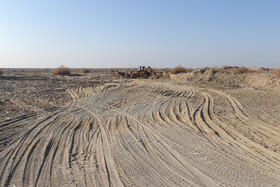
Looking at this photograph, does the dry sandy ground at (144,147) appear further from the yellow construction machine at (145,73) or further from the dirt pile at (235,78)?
the yellow construction machine at (145,73)

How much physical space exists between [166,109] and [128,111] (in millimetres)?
1909

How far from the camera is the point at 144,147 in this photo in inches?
311

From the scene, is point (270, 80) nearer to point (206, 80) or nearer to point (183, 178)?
point (206, 80)

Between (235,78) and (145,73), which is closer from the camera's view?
(235,78)

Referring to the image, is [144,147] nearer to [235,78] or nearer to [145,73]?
[235,78]

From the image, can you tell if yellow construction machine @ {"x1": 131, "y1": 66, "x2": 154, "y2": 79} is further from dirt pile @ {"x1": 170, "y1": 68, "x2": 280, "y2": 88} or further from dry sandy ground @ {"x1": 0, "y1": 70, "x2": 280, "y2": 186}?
dry sandy ground @ {"x1": 0, "y1": 70, "x2": 280, "y2": 186}

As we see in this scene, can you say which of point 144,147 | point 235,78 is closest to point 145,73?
point 235,78

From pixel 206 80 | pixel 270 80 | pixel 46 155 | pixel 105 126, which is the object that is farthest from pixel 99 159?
pixel 206 80

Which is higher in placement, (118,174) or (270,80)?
(270,80)

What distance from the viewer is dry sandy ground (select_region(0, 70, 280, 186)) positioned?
5867 millimetres

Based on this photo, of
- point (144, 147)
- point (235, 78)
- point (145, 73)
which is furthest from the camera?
point (145, 73)

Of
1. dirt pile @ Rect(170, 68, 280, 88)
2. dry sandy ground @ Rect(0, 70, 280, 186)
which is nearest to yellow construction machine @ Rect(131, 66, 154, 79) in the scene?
dirt pile @ Rect(170, 68, 280, 88)

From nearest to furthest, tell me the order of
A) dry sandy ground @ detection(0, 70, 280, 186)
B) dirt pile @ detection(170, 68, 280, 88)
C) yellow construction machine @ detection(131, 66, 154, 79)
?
dry sandy ground @ detection(0, 70, 280, 186) < dirt pile @ detection(170, 68, 280, 88) < yellow construction machine @ detection(131, 66, 154, 79)

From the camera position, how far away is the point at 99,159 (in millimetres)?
6938
